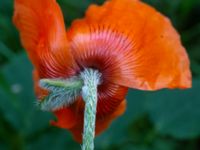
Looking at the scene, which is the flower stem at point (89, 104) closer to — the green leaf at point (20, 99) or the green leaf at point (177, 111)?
the green leaf at point (20, 99)

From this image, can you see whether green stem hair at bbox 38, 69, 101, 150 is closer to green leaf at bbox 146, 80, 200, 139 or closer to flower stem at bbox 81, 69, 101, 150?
flower stem at bbox 81, 69, 101, 150

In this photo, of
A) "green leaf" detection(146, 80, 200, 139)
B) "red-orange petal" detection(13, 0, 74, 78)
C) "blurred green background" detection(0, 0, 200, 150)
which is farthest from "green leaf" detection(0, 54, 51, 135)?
"red-orange petal" detection(13, 0, 74, 78)

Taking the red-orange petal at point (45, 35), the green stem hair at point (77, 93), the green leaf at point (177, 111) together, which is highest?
the red-orange petal at point (45, 35)

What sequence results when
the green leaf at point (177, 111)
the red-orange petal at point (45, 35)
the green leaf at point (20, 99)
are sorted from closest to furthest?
1. the red-orange petal at point (45, 35)
2. the green leaf at point (20, 99)
3. the green leaf at point (177, 111)

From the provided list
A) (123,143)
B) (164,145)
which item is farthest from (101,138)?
(164,145)

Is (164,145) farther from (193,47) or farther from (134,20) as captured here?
(134,20)

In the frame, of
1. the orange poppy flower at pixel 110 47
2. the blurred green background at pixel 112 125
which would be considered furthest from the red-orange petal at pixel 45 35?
the blurred green background at pixel 112 125
